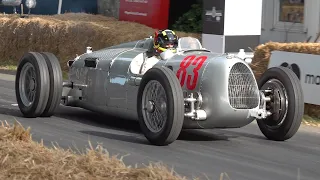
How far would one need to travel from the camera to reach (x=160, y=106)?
386 inches

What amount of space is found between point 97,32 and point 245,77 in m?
9.96

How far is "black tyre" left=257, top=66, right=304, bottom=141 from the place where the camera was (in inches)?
396

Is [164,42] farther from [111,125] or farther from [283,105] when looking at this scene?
[283,105]

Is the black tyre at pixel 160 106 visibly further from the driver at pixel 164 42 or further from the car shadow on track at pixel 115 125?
the driver at pixel 164 42

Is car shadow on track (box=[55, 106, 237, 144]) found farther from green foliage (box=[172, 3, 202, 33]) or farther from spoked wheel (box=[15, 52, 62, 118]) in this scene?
green foliage (box=[172, 3, 202, 33])

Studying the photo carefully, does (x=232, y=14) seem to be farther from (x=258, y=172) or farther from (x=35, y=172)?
(x=35, y=172)

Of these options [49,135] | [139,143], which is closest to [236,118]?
[139,143]

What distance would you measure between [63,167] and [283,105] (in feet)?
12.6

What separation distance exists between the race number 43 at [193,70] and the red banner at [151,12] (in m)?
10.0

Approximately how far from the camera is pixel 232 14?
56.8ft

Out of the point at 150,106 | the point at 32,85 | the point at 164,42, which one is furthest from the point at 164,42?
the point at 32,85

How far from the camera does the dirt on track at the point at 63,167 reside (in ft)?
22.8

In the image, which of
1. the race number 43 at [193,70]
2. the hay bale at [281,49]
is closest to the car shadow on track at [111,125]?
the race number 43 at [193,70]

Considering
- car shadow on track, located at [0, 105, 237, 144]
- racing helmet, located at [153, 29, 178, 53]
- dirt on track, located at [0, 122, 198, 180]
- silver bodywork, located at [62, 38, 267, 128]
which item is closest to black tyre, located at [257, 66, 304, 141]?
silver bodywork, located at [62, 38, 267, 128]
